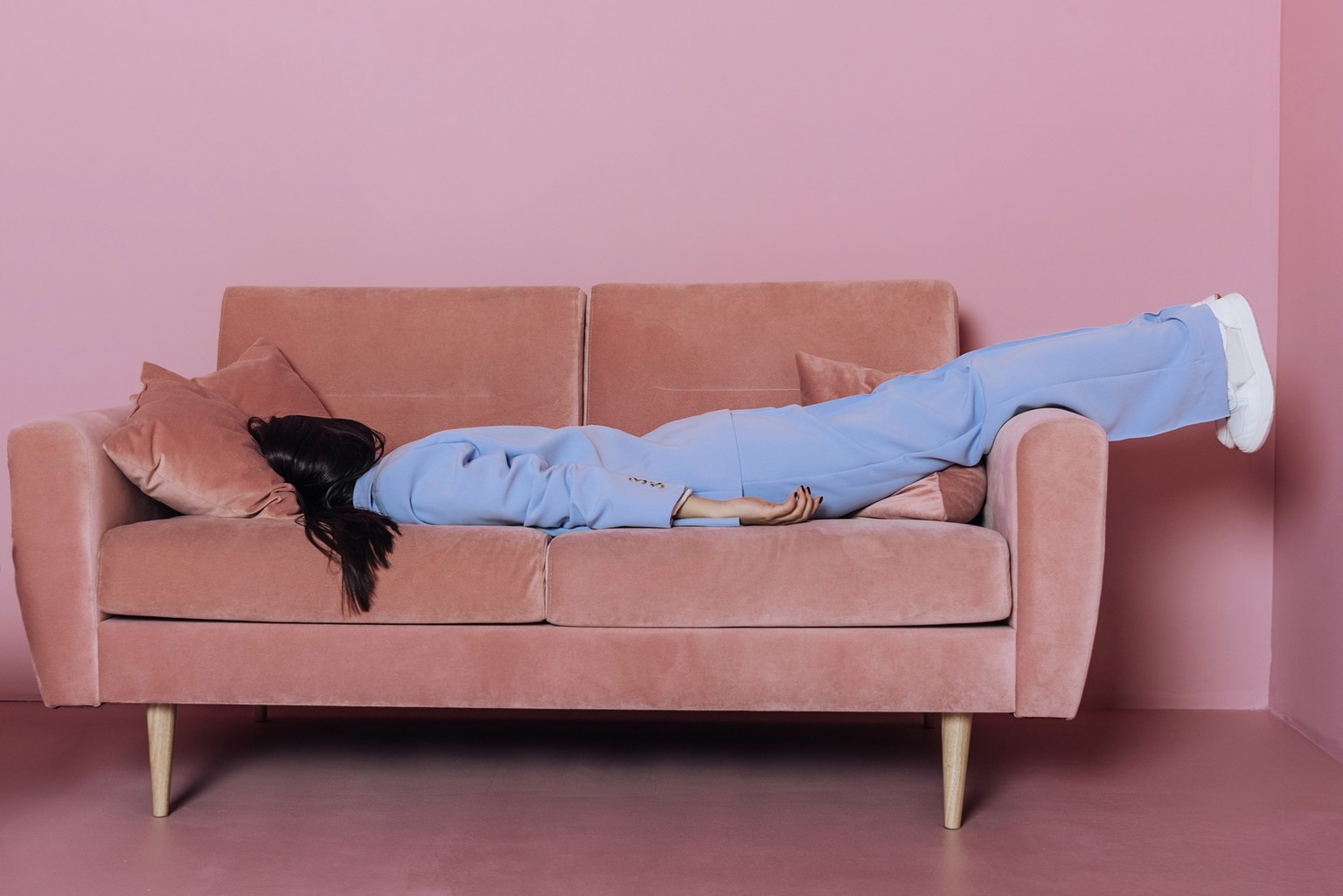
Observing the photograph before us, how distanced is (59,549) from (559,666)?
900mm

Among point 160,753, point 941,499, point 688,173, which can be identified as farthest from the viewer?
point 688,173

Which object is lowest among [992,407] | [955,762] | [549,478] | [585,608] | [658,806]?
[658,806]

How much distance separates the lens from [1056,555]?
1884mm

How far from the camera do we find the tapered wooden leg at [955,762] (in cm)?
195

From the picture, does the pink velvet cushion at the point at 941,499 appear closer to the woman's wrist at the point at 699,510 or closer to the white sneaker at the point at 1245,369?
the woman's wrist at the point at 699,510

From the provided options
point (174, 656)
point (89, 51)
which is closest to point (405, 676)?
point (174, 656)

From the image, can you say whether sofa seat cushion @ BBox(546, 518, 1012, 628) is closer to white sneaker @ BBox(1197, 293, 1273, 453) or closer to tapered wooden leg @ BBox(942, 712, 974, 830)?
tapered wooden leg @ BBox(942, 712, 974, 830)

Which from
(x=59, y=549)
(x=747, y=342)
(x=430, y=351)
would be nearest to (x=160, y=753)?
(x=59, y=549)

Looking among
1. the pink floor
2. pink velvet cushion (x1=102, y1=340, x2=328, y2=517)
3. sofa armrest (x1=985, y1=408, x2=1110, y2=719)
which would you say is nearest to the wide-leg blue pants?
sofa armrest (x1=985, y1=408, x2=1110, y2=719)

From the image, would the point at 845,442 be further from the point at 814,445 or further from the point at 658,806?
the point at 658,806

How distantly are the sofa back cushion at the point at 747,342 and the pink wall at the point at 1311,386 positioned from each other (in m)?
0.83

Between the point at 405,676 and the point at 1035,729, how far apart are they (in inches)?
57.9

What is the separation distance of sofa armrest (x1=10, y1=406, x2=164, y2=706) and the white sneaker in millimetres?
2099

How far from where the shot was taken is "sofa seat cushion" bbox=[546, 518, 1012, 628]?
1903mm
